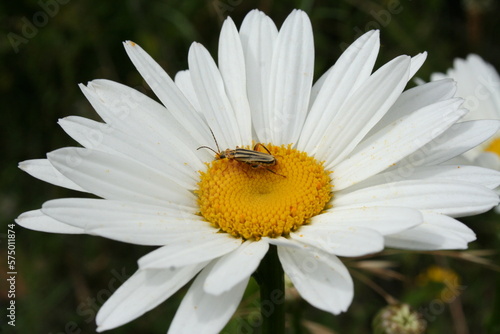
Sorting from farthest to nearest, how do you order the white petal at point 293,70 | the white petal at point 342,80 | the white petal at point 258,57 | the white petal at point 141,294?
the white petal at point 258,57 → the white petal at point 293,70 → the white petal at point 342,80 → the white petal at point 141,294

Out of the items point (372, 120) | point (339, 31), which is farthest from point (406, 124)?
point (339, 31)

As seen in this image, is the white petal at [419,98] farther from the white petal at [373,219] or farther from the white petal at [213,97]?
the white petal at [213,97]

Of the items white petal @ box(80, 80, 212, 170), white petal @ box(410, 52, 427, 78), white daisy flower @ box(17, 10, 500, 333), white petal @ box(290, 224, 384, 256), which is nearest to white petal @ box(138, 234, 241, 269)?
white daisy flower @ box(17, 10, 500, 333)

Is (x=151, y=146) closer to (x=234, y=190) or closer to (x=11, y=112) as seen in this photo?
(x=234, y=190)

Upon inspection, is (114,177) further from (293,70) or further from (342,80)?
(342,80)

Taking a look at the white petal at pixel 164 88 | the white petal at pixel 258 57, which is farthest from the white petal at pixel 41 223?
the white petal at pixel 258 57

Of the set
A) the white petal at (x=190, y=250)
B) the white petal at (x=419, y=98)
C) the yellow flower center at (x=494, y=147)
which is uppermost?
the white petal at (x=190, y=250)

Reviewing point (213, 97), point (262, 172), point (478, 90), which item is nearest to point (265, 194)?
point (262, 172)
